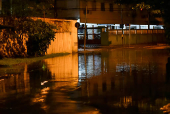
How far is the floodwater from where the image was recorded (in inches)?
352

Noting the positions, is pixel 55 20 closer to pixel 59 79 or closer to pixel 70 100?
pixel 59 79

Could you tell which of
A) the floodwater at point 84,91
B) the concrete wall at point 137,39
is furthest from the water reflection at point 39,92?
the concrete wall at point 137,39

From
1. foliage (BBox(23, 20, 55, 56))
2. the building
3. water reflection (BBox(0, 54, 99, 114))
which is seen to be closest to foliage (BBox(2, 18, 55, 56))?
foliage (BBox(23, 20, 55, 56))

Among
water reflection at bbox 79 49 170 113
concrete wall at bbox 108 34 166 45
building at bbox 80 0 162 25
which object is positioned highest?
building at bbox 80 0 162 25

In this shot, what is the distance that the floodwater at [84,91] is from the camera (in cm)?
895

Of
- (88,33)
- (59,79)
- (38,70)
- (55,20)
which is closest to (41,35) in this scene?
(55,20)

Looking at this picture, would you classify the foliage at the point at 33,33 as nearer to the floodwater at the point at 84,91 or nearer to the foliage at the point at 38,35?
the foliage at the point at 38,35

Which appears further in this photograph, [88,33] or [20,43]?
[88,33]

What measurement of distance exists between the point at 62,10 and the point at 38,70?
4098 cm

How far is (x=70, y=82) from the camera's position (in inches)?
536

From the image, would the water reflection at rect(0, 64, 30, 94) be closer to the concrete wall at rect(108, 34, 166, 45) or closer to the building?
the concrete wall at rect(108, 34, 166, 45)

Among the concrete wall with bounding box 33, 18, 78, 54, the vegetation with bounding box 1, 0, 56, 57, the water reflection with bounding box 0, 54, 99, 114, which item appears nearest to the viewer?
the water reflection with bounding box 0, 54, 99, 114

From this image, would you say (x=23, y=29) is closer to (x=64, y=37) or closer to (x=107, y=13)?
(x=64, y=37)

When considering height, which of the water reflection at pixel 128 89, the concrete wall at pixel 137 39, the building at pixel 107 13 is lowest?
the water reflection at pixel 128 89
